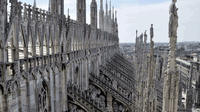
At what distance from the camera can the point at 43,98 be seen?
11883mm

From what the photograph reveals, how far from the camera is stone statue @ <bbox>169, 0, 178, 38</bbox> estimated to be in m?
8.50

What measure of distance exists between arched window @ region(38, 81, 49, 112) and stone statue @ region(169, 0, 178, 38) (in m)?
7.09

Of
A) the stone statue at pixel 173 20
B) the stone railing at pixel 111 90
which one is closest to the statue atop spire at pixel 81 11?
the stone railing at pixel 111 90

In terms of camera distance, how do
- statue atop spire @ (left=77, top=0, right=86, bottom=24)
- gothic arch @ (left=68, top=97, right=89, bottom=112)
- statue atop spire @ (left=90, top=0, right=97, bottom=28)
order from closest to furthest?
gothic arch @ (left=68, top=97, right=89, bottom=112) < statue atop spire @ (left=77, top=0, right=86, bottom=24) < statue atop spire @ (left=90, top=0, right=97, bottom=28)

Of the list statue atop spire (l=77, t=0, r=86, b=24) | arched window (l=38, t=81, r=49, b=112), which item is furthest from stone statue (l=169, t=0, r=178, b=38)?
statue atop spire (l=77, t=0, r=86, b=24)

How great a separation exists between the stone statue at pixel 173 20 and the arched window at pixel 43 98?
7.09 meters

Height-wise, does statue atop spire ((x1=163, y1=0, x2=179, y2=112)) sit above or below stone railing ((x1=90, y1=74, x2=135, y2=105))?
above

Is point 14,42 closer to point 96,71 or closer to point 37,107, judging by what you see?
point 37,107

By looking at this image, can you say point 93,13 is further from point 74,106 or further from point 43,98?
point 43,98

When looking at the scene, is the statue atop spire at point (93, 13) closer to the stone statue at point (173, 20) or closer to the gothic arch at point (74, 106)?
the gothic arch at point (74, 106)

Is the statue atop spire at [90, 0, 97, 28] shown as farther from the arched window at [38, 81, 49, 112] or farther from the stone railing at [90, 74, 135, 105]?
the arched window at [38, 81, 49, 112]

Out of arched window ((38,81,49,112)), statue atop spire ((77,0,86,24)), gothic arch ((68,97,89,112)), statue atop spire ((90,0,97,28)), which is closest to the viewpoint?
arched window ((38,81,49,112))

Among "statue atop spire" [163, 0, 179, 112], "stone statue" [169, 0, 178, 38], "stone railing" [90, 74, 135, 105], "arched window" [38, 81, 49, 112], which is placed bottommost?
"stone railing" [90, 74, 135, 105]

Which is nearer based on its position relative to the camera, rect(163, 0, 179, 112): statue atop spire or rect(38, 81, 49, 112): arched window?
rect(163, 0, 179, 112): statue atop spire
